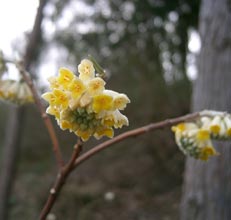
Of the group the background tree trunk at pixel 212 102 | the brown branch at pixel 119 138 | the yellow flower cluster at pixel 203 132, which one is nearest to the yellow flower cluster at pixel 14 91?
the brown branch at pixel 119 138

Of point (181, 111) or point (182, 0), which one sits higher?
point (182, 0)

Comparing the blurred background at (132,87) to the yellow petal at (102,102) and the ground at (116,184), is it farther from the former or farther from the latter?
the yellow petal at (102,102)

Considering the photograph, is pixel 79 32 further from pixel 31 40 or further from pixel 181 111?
pixel 31 40

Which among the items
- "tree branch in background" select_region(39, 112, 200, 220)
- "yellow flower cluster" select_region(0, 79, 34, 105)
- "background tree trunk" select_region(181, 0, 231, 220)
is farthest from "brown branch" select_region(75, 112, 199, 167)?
"background tree trunk" select_region(181, 0, 231, 220)

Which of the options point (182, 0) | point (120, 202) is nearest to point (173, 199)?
point (120, 202)

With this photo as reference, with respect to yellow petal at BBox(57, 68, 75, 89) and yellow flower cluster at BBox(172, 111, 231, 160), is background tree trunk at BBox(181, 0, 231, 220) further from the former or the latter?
yellow petal at BBox(57, 68, 75, 89)

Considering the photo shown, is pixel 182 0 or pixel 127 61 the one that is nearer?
pixel 182 0

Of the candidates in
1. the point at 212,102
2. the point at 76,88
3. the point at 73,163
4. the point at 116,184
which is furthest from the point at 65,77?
the point at 116,184
